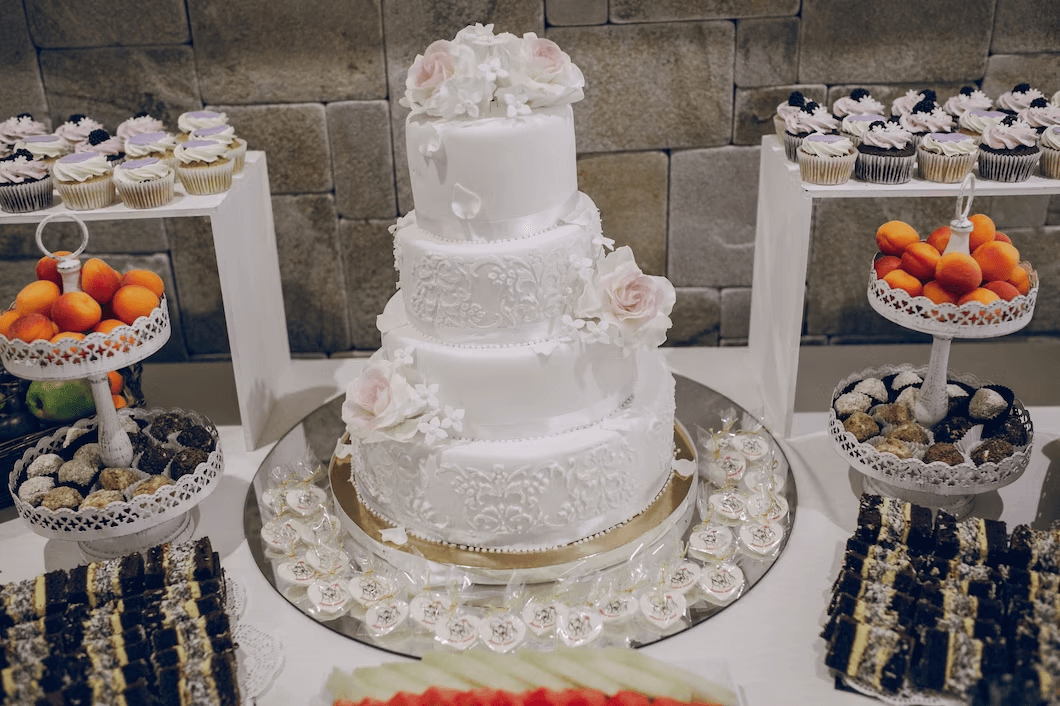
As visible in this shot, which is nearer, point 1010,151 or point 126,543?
point 126,543

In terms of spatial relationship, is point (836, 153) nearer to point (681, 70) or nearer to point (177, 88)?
point (681, 70)

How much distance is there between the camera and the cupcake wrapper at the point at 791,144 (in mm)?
2709

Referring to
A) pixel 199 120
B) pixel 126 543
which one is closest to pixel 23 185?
pixel 199 120

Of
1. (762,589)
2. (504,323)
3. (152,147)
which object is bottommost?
(762,589)

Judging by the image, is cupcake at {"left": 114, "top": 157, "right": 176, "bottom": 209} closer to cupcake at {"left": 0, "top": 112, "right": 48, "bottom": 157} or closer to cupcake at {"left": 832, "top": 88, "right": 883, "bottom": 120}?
cupcake at {"left": 0, "top": 112, "right": 48, "bottom": 157}

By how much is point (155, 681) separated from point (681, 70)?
228 cm

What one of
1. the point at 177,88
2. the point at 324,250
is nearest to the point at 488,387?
the point at 324,250

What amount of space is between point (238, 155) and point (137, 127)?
0.32m

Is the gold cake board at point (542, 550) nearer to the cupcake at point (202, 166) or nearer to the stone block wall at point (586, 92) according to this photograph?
the cupcake at point (202, 166)

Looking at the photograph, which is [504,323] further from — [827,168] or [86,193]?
[86,193]

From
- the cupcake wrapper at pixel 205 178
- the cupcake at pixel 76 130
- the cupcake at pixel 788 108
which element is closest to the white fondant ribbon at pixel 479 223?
the cupcake wrapper at pixel 205 178

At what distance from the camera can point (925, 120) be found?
2.65 meters

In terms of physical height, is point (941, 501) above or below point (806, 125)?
below

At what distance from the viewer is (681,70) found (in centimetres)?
306
